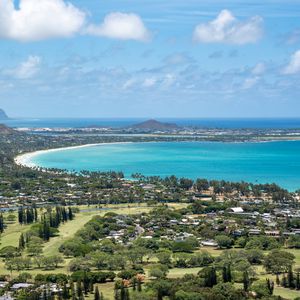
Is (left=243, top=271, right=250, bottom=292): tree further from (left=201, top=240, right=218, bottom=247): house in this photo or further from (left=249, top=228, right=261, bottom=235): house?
(left=249, top=228, right=261, bottom=235): house

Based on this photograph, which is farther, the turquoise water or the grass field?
the turquoise water

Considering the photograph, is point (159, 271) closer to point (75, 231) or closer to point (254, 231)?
point (75, 231)

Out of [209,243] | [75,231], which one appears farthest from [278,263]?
[75,231]

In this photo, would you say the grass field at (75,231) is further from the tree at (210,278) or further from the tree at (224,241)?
the tree at (210,278)

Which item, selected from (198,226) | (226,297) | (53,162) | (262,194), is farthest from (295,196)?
(53,162)

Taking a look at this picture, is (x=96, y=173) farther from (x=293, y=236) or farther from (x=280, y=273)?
(x=280, y=273)

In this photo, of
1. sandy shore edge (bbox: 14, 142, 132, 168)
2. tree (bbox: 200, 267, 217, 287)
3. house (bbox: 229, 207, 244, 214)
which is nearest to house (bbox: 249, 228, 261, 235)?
house (bbox: 229, 207, 244, 214)

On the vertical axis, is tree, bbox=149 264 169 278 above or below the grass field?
above

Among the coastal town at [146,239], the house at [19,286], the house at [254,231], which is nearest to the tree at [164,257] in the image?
the coastal town at [146,239]

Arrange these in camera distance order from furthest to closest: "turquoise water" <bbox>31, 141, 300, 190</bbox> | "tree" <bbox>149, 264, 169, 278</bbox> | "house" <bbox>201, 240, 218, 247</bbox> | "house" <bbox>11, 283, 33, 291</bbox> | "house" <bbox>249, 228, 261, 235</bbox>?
"turquoise water" <bbox>31, 141, 300, 190</bbox>
"house" <bbox>249, 228, 261, 235</bbox>
"house" <bbox>201, 240, 218, 247</bbox>
"tree" <bbox>149, 264, 169, 278</bbox>
"house" <bbox>11, 283, 33, 291</bbox>
